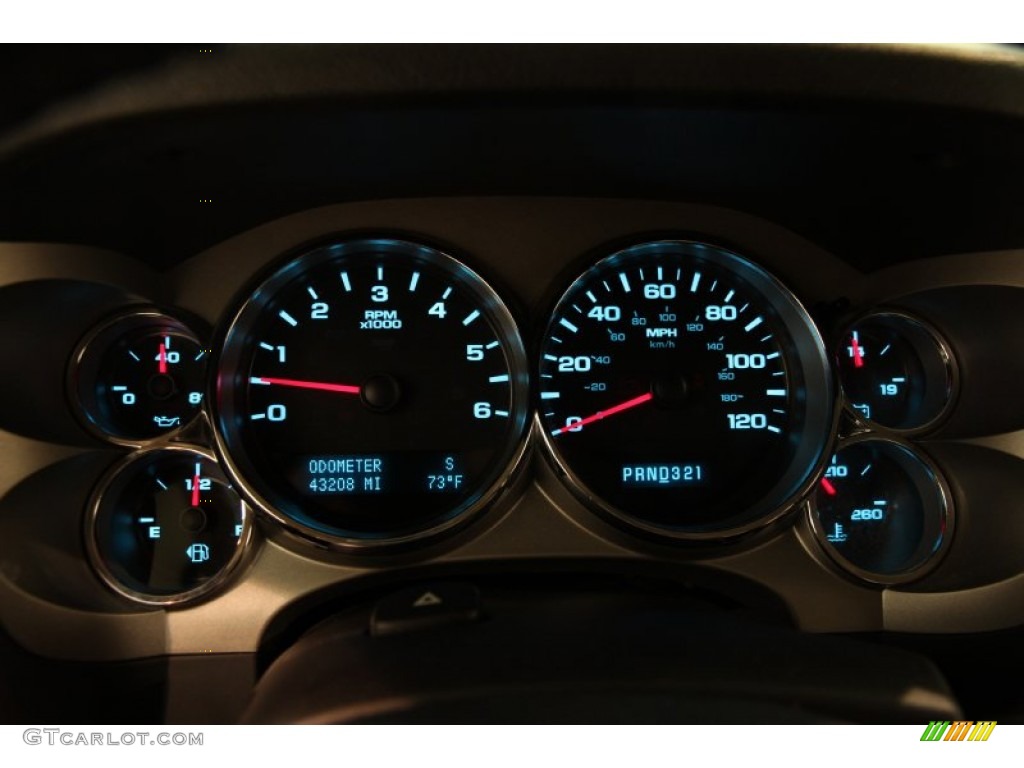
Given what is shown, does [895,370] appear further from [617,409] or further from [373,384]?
[373,384]

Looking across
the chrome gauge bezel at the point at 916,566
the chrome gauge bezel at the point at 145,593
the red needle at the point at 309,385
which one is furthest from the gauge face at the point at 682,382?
the chrome gauge bezel at the point at 145,593

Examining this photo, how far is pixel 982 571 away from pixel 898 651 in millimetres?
760

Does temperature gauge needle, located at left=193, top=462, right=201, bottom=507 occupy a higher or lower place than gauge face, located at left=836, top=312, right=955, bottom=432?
lower

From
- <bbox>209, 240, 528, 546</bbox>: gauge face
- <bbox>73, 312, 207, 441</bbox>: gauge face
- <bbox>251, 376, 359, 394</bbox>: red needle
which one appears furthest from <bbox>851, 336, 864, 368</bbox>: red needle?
<bbox>73, 312, 207, 441</bbox>: gauge face

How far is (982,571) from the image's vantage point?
2.15 metres

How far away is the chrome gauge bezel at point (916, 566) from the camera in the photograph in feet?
6.89

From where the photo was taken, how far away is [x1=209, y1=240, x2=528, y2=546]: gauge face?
2.15 m

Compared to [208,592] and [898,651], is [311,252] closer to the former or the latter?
[208,592]

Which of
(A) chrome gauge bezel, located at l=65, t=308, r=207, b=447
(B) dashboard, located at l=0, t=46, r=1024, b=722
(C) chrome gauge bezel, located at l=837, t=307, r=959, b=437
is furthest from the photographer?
(C) chrome gauge bezel, located at l=837, t=307, r=959, b=437

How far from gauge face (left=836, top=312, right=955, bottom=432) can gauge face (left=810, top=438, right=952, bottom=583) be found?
11 centimetres

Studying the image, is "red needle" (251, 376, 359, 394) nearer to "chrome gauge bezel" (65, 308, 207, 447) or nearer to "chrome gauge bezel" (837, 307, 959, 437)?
"chrome gauge bezel" (65, 308, 207, 447)

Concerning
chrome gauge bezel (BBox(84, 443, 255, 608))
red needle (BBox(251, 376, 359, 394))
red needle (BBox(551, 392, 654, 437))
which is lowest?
chrome gauge bezel (BBox(84, 443, 255, 608))

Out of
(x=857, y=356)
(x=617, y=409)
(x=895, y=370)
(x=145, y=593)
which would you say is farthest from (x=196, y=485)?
(x=895, y=370)

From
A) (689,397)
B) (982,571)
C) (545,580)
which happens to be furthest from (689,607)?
(982,571)
